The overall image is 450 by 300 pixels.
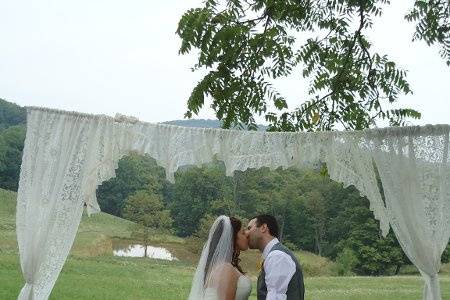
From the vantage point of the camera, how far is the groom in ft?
11.0

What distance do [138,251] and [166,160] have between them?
15.9m

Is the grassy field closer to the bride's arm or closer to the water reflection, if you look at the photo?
the water reflection

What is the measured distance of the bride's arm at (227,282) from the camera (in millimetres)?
3756

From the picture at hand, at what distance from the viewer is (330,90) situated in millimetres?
5180

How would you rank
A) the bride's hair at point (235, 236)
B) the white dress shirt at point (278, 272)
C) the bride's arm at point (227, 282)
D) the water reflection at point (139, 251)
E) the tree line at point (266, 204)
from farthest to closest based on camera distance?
the water reflection at point (139, 251) → the tree line at point (266, 204) → the bride's hair at point (235, 236) → the bride's arm at point (227, 282) → the white dress shirt at point (278, 272)

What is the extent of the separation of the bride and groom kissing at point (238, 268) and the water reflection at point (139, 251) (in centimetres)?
1197

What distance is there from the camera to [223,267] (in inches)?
151

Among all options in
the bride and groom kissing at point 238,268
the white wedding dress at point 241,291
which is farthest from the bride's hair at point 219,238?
the white wedding dress at point 241,291

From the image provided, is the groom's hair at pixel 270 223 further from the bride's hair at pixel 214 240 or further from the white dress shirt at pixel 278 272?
the bride's hair at pixel 214 240

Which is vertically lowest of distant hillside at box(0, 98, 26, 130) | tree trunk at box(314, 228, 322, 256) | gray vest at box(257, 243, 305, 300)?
tree trunk at box(314, 228, 322, 256)

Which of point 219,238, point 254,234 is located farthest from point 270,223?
point 219,238

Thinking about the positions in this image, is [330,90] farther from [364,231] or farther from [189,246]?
[364,231]

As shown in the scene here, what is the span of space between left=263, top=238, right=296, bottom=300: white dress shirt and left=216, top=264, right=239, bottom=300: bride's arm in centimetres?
43

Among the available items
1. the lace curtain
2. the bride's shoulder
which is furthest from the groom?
the lace curtain
